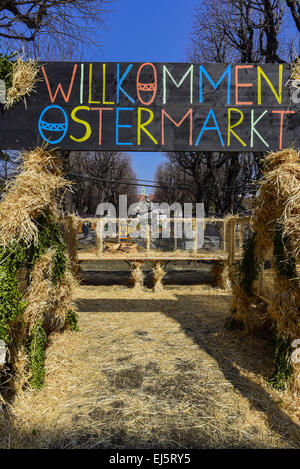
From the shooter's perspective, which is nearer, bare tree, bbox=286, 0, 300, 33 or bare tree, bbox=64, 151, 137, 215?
bare tree, bbox=286, 0, 300, 33

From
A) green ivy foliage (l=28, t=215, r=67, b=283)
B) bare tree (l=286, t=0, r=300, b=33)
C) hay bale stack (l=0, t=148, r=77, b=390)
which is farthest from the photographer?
bare tree (l=286, t=0, r=300, b=33)

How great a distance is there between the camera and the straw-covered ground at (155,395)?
2654 mm

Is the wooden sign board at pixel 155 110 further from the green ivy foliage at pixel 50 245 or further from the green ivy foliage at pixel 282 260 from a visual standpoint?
the green ivy foliage at pixel 282 260

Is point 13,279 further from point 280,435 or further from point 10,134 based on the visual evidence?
point 280,435

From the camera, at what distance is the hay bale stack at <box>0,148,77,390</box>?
286cm

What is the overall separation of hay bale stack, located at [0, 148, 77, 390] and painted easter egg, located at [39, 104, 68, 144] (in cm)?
24

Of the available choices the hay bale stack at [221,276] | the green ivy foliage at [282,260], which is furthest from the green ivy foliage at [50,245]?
the hay bale stack at [221,276]

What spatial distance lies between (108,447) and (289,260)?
2.74 meters

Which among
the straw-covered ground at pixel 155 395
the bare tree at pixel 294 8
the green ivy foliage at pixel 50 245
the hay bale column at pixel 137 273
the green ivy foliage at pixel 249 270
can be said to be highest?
the bare tree at pixel 294 8

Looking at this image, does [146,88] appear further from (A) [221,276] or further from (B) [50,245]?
(A) [221,276]

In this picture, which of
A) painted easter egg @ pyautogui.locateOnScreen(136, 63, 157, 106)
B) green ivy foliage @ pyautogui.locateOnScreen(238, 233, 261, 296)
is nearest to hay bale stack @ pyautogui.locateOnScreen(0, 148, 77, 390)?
painted easter egg @ pyautogui.locateOnScreen(136, 63, 157, 106)

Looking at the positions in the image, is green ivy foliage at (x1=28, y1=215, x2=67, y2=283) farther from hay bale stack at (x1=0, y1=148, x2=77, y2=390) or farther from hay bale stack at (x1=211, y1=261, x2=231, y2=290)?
hay bale stack at (x1=211, y1=261, x2=231, y2=290)

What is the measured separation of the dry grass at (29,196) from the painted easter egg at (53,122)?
0.73ft

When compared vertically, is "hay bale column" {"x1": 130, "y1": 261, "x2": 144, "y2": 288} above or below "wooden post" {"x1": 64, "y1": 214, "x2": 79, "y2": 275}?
below
